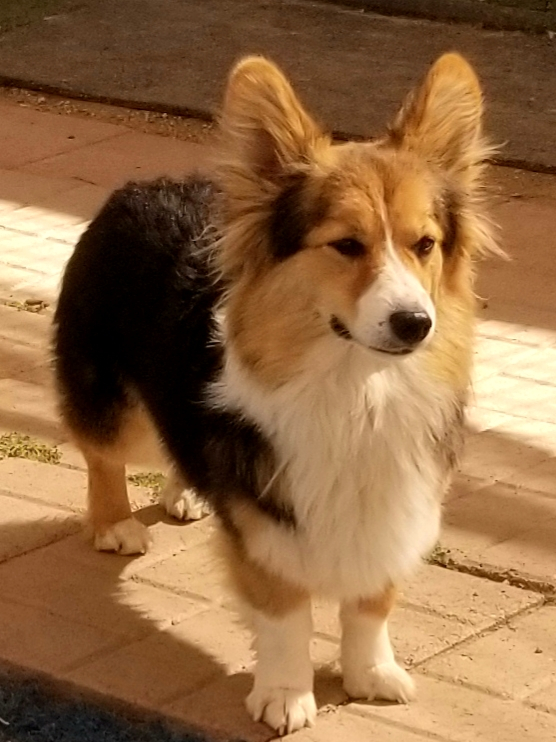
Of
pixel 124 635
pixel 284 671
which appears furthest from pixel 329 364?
pixel 124 635

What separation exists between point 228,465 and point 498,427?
1.42 meters

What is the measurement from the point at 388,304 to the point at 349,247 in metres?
0.18

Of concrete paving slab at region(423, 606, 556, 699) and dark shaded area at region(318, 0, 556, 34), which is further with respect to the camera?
dark shaded area at region(318, 0, 556, 34)

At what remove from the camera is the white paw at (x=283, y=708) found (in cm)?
268

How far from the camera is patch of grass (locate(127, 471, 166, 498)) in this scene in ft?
12.1

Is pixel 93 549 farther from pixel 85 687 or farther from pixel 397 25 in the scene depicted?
pixel 397 25

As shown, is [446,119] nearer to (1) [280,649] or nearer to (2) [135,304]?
(2) [135,304]

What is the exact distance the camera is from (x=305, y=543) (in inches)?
103

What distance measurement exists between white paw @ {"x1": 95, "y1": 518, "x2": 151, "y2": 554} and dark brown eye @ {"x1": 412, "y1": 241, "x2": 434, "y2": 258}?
3.91 ft

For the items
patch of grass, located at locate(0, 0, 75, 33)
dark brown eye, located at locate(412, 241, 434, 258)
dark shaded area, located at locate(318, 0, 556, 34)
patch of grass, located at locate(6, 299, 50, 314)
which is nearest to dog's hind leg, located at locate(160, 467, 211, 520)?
dark brown eye, located at locate(412, 241, 434, 258)

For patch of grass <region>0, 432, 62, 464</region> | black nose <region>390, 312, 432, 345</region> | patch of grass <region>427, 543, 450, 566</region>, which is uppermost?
black nose <region>390, 312, 432, 345</region>

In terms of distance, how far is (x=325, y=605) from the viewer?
316 centimetres

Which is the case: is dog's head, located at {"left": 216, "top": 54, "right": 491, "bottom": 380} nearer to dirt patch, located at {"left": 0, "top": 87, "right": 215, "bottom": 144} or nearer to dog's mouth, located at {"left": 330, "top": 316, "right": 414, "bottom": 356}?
dog's mouth, located at {"left": 330, "top": 316, "right": 414, "bottom": 356}

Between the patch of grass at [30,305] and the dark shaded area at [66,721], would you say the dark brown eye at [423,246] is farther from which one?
the patch of grass at [30,305]
